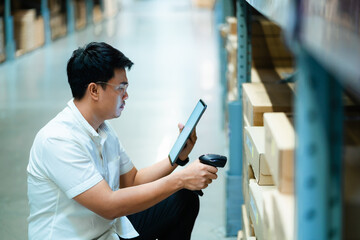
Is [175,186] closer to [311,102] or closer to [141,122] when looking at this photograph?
[311,102]

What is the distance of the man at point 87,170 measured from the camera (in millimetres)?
2459

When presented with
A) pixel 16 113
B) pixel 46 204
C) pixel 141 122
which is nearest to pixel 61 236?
pixel 46 204

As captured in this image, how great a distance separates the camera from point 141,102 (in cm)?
817

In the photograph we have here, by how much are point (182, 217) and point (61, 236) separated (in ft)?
2.37

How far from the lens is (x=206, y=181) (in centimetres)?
257

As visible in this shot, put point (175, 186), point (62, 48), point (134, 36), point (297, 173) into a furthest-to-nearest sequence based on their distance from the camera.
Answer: point (134, 36), point (62, 48), point (175, 186), point (297, 173)

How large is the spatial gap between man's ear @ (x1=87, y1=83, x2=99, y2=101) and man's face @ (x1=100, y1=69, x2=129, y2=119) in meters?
0.02

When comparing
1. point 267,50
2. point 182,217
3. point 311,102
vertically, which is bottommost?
point 182,217

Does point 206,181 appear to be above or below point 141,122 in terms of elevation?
above

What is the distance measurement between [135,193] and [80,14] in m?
17.1

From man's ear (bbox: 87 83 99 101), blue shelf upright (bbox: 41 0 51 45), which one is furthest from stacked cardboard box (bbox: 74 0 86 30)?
man's ear (bbox: 87 83 99 101)

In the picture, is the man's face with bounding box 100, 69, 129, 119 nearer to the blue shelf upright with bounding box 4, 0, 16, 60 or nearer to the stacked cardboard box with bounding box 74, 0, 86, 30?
the blue shelf upright with bounding box 4, 0, 16, 60

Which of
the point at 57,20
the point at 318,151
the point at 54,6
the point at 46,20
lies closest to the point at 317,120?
the point at 318,151

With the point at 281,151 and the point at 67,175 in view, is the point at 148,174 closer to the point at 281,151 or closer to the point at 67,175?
the point at 67,175
